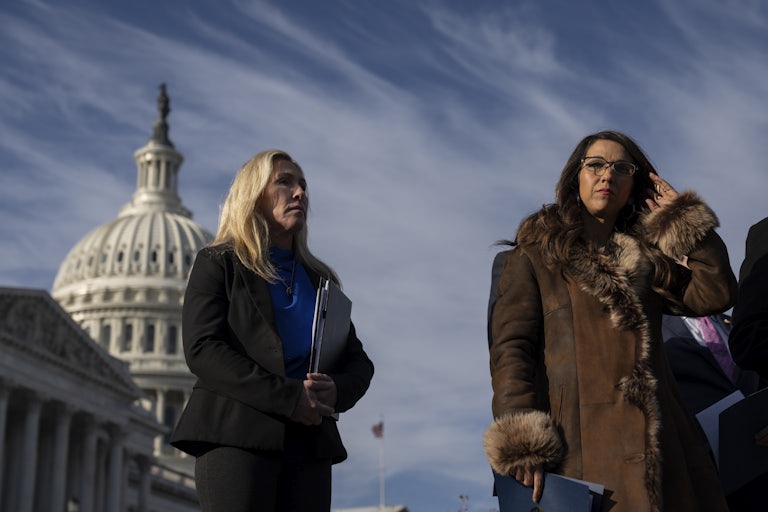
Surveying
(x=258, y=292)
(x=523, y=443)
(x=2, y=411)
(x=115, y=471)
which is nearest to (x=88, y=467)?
(x=115, y=471)

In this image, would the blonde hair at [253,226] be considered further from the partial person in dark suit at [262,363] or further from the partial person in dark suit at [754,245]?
the partial person in dark suit at [754,245]

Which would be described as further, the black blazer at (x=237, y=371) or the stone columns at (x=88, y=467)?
the stone columns at (x=88, y=467)

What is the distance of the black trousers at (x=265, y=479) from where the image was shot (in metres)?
5.52

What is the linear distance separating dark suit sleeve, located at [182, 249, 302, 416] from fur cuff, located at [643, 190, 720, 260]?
1.52 meters

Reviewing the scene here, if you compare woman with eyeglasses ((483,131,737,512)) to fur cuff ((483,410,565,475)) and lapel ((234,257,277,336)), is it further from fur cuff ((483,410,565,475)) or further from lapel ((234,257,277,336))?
lapel ((234,257,277,336))

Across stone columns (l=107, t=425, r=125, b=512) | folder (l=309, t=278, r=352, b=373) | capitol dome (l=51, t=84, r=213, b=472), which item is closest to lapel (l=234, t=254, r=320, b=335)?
folder (l=309, t=278, r=352, b=373)

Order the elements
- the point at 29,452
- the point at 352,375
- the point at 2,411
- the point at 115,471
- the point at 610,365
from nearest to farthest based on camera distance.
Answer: the point at 610,365
the point at 352,375
the point at 2,411
the point at 29,452
the point at 115,471

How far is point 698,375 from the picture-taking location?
291 inches

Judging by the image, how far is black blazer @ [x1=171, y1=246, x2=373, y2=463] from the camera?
5625 mm

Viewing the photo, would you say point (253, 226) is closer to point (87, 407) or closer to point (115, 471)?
point (87, 407)

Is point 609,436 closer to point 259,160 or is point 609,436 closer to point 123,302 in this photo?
point 259,160

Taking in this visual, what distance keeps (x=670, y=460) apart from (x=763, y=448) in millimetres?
650

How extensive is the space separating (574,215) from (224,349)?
4.88 ft

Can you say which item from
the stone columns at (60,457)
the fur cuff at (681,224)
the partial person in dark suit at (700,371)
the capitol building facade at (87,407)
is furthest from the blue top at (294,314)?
the stone columns at (60,457)
